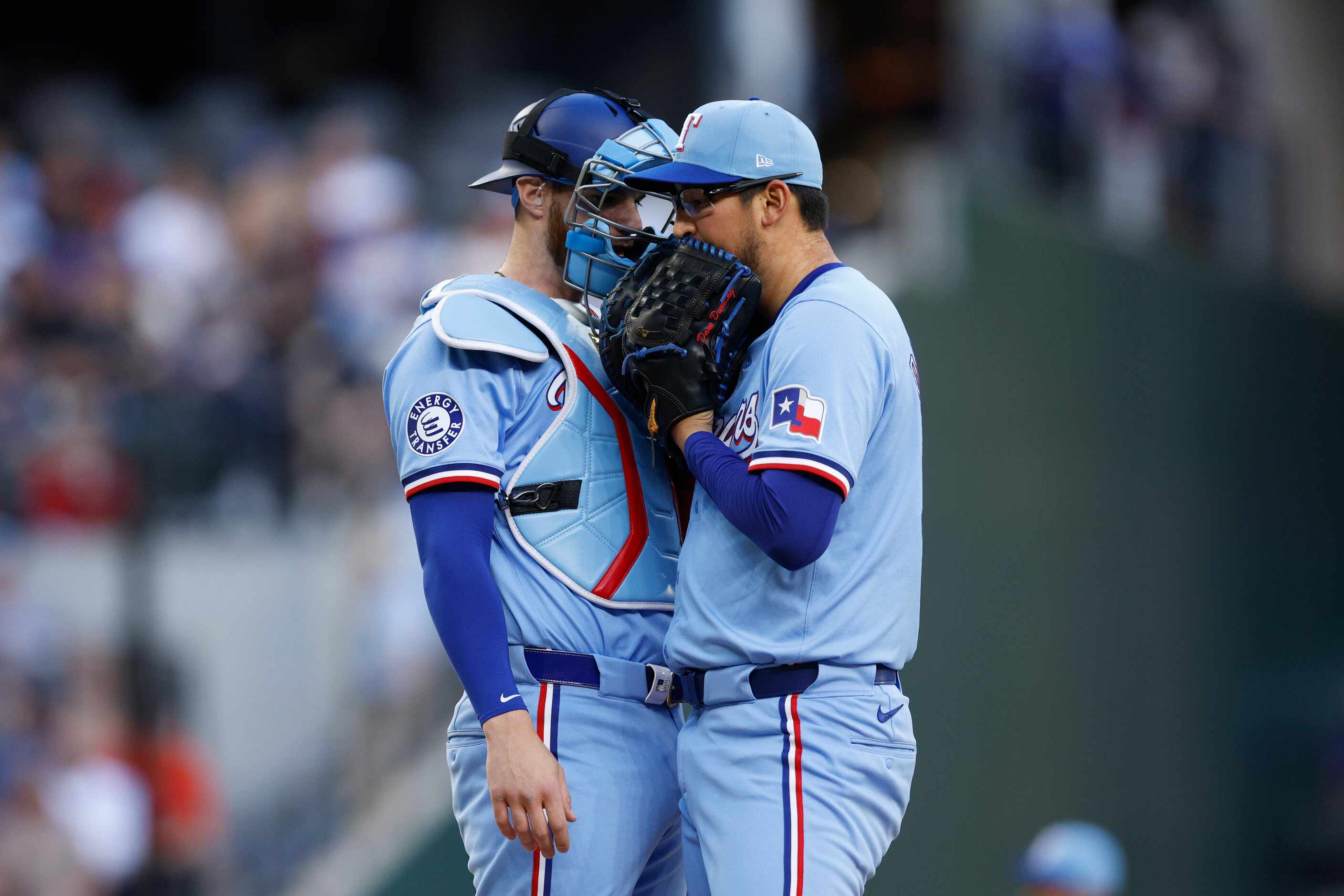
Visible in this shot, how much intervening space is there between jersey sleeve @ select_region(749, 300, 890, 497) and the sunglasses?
26 cm

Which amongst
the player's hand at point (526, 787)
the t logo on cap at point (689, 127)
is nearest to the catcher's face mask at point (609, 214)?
the t logo on cap at point (689, 127)

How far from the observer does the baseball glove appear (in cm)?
292

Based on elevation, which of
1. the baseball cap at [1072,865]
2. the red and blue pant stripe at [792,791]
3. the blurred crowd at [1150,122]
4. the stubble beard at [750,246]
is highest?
the blurred crowd at [1150,122]

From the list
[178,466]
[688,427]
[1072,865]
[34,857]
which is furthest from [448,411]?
[34,857]

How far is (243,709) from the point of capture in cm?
593

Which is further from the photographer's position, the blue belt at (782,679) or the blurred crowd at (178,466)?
the blurred crowd at (178,466)

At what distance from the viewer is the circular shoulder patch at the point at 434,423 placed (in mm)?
2953

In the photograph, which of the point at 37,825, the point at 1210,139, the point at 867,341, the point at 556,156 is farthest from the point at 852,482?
the point at 1210,139

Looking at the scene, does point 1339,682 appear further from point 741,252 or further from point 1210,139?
point 741,252

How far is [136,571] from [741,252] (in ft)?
11.4

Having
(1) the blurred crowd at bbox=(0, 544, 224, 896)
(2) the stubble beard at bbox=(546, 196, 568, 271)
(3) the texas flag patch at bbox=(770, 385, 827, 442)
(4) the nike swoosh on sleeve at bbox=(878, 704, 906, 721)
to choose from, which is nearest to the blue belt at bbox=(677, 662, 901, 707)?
(4) the nike swoosh on sleeve at bbox=(878, 704, 906, 721)

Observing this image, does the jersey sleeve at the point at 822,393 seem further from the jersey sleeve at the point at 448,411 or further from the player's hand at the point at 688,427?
the jersey sleeve at the point at 448,411

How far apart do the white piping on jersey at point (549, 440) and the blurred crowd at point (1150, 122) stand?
749cm

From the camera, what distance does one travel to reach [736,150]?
3047 mm
